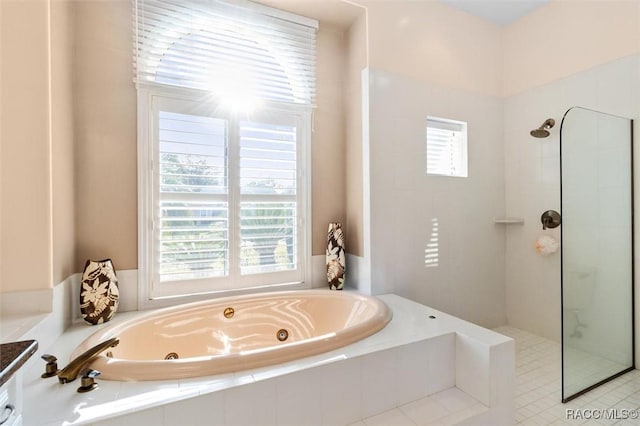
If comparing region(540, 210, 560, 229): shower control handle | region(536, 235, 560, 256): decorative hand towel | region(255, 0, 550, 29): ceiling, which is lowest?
region(536, 235, 560, 256): decorative hand towel

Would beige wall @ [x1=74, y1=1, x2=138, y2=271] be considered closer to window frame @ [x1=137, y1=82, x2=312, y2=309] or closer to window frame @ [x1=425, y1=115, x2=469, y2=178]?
window frame @ [x1=137, y1=82, x2=312, y2=309]

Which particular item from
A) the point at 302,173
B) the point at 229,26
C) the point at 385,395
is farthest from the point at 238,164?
the point at 385,395

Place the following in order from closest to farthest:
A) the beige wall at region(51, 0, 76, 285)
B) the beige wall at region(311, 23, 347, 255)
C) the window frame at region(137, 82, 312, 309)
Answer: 1. the beige wall at region(51, 0, 76, 285)
2. the window frame at region(137, 82, 312, 309)
3. the beige wall at region(311, 23, 347, 255)

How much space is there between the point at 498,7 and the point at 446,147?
1.20 metres

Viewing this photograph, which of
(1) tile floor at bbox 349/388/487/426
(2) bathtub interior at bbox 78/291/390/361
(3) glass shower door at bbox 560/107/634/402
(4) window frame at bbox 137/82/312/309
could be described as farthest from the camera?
(4) window frame at bbox 137/82/312/309

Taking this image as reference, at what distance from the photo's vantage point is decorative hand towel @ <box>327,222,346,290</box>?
2.27 metres

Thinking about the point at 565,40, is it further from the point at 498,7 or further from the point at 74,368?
the point at 74,368

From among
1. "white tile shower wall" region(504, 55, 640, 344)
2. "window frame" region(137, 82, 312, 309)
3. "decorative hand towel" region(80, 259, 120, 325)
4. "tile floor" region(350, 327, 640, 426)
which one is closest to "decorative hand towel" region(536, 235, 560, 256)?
"white tile shower wall" region(504, 55, 640, 344)

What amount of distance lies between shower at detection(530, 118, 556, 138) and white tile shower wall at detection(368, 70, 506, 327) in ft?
1.08

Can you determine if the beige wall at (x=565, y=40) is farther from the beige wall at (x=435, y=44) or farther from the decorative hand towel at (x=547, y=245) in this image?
the decorative hand towel at (x=547, y=245)

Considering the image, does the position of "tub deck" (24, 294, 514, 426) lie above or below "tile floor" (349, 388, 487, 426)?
above

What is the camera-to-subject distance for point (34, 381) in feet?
3.54

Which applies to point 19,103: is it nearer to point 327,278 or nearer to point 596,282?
point 327,278

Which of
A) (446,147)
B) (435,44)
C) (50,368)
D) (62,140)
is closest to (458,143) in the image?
(446,147)
